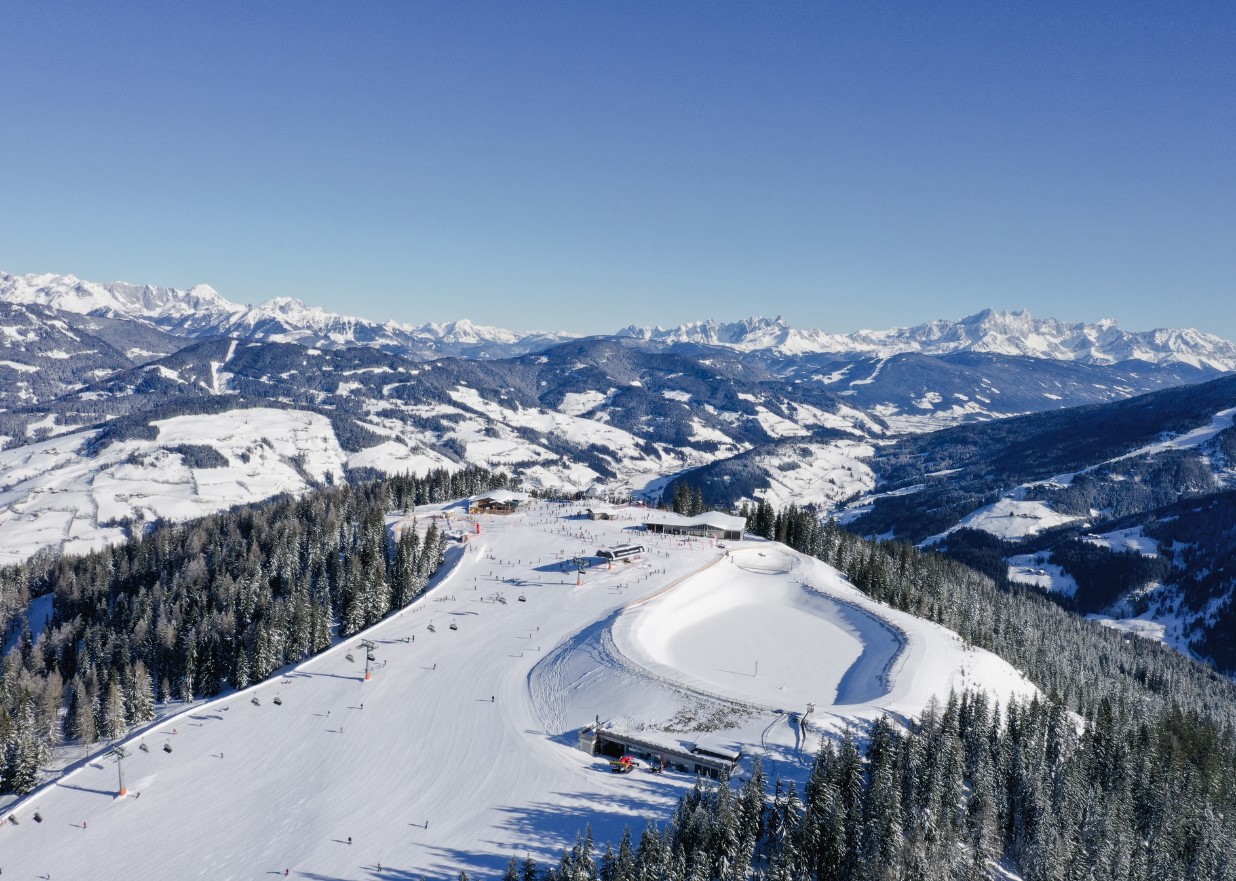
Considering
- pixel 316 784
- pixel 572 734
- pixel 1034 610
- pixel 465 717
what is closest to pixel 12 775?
pixel 316 784

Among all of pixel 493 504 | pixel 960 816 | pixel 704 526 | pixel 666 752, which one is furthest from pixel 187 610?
pixel 960 816

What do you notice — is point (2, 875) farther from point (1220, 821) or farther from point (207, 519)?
point (207, 519)

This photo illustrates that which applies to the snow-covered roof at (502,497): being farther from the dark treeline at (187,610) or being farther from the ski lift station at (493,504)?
the dark treeline at (187,610)

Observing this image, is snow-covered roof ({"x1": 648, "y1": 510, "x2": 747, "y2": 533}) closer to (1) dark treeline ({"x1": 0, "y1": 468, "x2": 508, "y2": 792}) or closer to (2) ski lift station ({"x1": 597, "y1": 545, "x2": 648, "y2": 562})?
(2) ski lift station ({"x1": 597, "y1": 545, "x2": 648, "y2": 562})

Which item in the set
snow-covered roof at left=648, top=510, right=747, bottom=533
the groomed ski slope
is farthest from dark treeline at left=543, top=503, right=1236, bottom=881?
snow-covered roof at left=648, top=510, right=747, bottom=533

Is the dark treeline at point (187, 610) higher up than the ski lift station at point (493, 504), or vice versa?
the ski lift station at point (493, 504)

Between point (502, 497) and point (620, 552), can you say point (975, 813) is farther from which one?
point (502, 497)

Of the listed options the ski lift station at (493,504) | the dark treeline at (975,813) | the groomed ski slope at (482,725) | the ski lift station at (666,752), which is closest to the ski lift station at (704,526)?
the groomed ski slope at (482,725)
